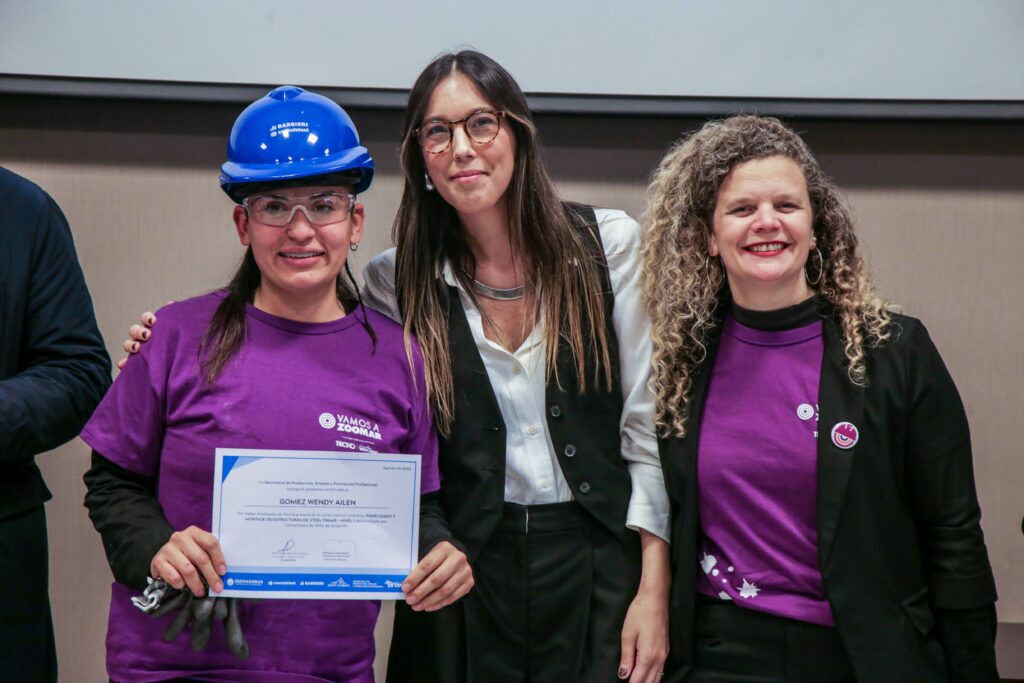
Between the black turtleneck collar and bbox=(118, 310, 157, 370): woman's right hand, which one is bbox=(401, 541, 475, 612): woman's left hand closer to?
bbox=(118, 310, 157, 370): woman's right hand

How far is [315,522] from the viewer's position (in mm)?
1552

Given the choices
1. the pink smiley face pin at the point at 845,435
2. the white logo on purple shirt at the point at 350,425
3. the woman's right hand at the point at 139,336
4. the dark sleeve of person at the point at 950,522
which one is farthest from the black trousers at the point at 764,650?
the woman's right hand at the point at 139,336

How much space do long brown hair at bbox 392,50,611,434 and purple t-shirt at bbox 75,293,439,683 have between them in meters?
0.26

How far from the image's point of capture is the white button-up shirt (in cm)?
195

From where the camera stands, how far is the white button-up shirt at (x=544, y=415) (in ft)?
6.39

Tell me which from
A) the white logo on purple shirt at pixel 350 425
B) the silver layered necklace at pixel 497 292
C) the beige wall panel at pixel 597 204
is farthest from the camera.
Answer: the beige wall panel at pixel 597 204

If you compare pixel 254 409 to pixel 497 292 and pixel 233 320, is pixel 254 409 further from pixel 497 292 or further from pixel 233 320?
pixel 497 292

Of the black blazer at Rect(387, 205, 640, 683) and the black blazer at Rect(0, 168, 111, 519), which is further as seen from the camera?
the black blazer at Rect(387, 205, 640, 683)

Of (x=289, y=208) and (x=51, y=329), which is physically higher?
(x=289, y=208)

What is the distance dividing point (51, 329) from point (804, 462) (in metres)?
1.44

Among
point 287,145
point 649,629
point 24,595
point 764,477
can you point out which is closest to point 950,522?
point 764,477

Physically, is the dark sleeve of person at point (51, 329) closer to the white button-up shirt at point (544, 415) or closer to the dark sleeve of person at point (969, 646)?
the white button-up shirt at point (544, 415)

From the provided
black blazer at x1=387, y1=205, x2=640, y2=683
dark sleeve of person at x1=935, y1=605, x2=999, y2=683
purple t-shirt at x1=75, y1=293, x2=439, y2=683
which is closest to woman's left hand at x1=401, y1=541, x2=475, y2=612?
purple t-shirt at x1=75, y1=293, x2=439, y2=683

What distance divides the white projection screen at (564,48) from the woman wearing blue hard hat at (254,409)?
0.99 metres
